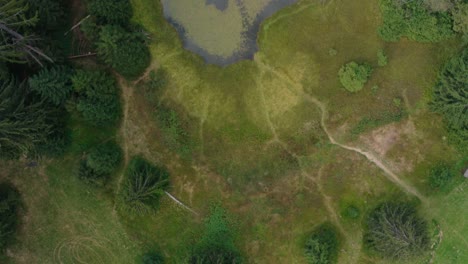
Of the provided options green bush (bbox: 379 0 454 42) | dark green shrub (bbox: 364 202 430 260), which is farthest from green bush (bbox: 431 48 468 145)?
dark green shrub (bbox: 364 202 430 260)

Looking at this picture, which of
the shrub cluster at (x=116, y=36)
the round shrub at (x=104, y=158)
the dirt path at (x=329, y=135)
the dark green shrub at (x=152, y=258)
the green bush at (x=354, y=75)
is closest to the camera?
the shrub cluster at (x=116, y=36)

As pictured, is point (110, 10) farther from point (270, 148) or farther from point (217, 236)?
point (217, 236)

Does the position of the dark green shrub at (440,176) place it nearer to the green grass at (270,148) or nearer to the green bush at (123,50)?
the green grass at (270,148)

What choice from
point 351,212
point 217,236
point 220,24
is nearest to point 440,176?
point 351,212

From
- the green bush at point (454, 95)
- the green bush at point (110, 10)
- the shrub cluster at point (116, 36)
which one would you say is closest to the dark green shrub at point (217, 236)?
the shrub cluster at point (116, 36)

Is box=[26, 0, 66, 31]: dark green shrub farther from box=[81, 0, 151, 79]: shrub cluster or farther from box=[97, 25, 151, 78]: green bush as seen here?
box=[97, 25, 151, 78]: green bush

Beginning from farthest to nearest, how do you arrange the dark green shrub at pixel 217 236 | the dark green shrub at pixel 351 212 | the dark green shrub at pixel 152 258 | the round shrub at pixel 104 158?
the dark green shrub at pixel 217 236, the dark green shrub at pixel 152 258, the dark green shrub at pixel 351 212, the round shrub at pixel 104 158
